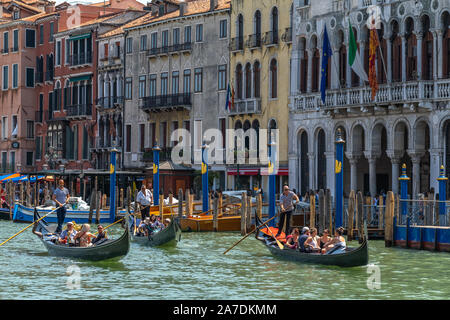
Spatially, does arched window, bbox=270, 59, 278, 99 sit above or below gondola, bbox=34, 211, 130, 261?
above

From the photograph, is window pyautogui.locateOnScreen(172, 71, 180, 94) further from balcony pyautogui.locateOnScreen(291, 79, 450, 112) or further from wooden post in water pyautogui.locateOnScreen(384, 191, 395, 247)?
wooden post in water pyautogui.locateOnScreen(384, 191, 395, 247)

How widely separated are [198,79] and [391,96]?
1322 cm

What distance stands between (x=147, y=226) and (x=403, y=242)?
21.1 feet

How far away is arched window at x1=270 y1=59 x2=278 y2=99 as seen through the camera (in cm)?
4231

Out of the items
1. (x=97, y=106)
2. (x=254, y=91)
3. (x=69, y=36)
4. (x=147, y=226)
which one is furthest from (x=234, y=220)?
(x=69, y=36)

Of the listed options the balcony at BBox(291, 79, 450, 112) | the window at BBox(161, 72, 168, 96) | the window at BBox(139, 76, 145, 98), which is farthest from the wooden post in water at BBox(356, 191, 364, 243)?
the window at BBox(139, 76, 145, 98)

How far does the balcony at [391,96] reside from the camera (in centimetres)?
3447

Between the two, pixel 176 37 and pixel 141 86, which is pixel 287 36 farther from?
pixel 141 86

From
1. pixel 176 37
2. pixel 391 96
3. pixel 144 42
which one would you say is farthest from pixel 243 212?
pixel 144 42

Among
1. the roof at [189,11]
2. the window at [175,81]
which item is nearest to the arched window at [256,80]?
the roof at [189,11]

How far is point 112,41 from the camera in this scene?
A: 52656 mm

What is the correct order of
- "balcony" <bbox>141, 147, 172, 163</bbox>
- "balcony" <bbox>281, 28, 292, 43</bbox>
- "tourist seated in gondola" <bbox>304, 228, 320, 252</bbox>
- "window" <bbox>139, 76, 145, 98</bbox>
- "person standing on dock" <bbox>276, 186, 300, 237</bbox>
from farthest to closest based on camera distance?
"window" <bbox>139, 76, 145, 98</bbox>, "balcony" <bbox>141, 147, 172, 163</bbox>, "balcony" <bbox>281, 28, 292, 43</bbox>, "person standing on dock" <bbox>276, 186, 300, 237</bbox>, "tourist seated in gondola" <bbox>304, 228, 320, 252</bbox>

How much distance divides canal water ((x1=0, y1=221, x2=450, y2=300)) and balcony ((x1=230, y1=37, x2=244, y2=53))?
55.6 ft
